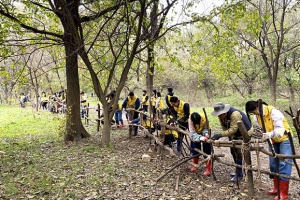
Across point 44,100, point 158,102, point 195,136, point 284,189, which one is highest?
point 44,100

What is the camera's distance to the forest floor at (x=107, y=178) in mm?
4379

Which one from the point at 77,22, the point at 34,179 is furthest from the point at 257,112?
the point at 77,22

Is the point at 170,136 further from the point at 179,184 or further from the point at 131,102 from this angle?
the point at 131,102

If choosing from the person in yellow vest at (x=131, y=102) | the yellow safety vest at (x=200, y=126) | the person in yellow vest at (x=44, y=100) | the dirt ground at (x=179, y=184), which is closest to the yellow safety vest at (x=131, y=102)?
the person in yellow vest at (x=131, y=102)

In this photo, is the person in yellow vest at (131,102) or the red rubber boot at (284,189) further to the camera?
the person in yellow vest at (131,102)

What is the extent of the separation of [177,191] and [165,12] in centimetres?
512

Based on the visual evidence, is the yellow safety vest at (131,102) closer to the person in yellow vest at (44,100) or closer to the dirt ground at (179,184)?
the dirt ground at (179,184)

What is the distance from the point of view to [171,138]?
6.37 meters

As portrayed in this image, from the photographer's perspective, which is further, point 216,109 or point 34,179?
point 34,179

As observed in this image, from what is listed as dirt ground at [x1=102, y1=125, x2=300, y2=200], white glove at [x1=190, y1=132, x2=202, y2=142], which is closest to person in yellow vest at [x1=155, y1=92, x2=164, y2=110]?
dirt ground at [x1=102, y1=125, x2=300, y2=200]

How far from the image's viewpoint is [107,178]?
16.4 feet

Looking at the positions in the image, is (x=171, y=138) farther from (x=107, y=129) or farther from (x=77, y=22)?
(x=77, y=22)

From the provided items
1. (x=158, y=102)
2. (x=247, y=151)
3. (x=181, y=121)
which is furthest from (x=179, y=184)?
(x=158, y=102)

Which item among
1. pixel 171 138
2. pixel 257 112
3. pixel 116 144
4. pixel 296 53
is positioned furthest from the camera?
pixel 296 53
